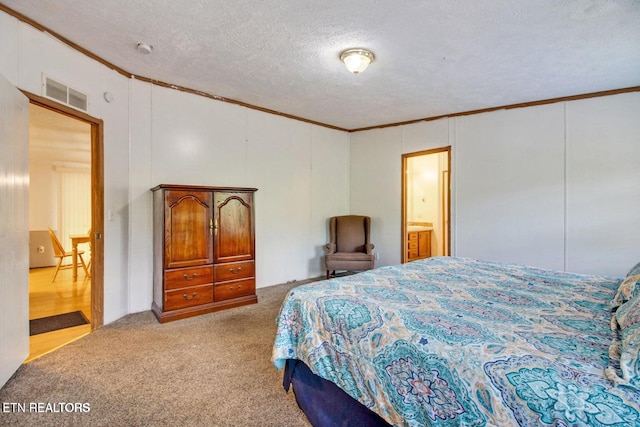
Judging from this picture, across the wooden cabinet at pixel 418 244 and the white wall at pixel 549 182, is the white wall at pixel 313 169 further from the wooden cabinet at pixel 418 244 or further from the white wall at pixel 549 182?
→ the wooden cabinet at pixel 418 244

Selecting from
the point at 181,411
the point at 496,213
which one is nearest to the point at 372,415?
the point at 181,411

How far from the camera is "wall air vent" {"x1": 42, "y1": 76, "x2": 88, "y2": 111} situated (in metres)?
2.51

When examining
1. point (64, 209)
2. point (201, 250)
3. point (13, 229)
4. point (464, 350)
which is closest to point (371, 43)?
point (464, 350)

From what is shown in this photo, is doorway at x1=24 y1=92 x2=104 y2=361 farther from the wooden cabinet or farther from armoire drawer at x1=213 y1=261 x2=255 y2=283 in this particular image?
the wooden cabinet

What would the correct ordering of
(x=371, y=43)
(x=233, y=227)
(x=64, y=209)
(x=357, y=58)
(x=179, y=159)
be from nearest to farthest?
1. (x=371, y=43)
2. (x=357, y=58)
3. (x=233, y=227)
4. (x=179, y=159)
5. (x=64, y=209)

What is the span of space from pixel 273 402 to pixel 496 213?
3686 millimetres

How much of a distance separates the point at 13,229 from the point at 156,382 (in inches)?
55.3

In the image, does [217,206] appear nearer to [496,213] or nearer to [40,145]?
[496,213]

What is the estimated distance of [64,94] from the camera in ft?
8.67

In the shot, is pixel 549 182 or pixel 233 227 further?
pixel 549 182

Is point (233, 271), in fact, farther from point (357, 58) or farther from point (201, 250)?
point (357, 58)

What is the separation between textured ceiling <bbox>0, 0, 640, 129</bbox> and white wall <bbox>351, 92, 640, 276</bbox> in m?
0.35

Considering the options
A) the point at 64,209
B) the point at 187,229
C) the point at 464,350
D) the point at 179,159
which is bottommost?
the point at 464,350

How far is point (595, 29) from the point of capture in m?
2.36
